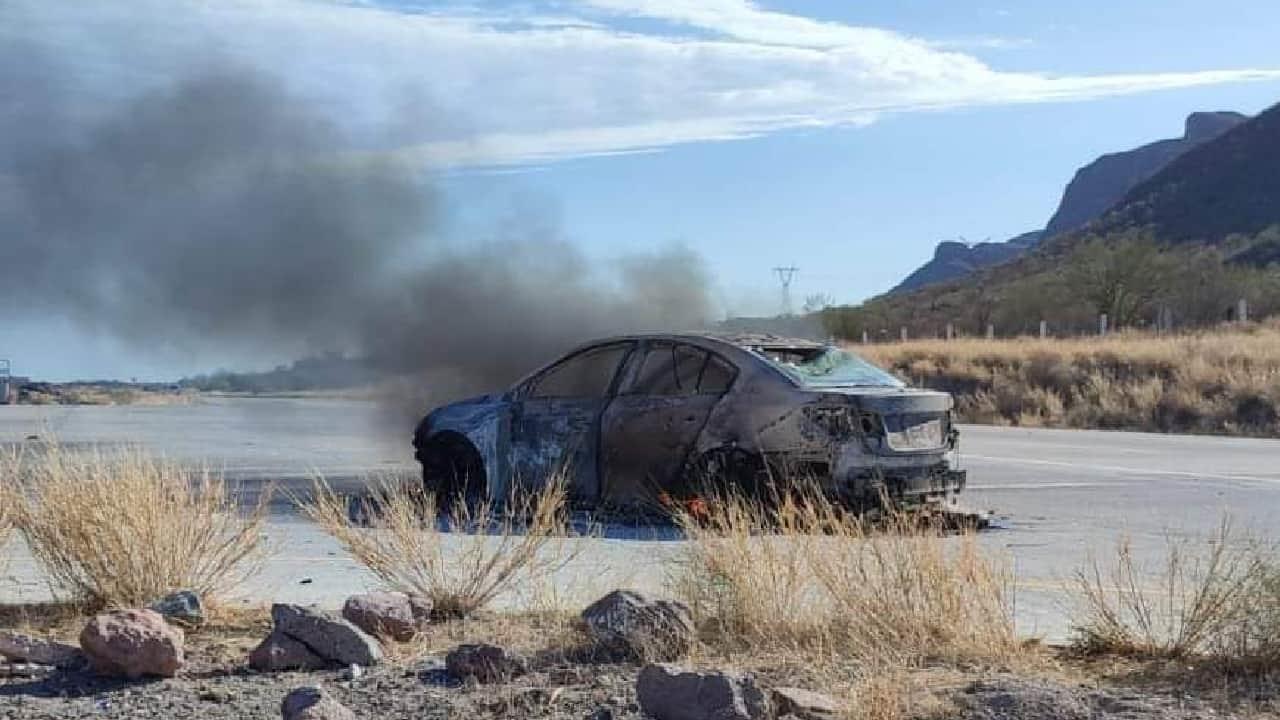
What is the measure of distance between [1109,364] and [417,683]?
3235 cm

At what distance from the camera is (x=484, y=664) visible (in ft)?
21.7

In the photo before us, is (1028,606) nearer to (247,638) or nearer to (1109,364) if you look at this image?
(247,638)

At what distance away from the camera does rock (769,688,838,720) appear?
19.1 ft

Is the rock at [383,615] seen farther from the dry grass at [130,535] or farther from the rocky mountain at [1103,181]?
the rocky mountain at [1103,181]

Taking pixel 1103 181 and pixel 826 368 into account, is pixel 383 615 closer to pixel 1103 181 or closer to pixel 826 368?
pixel 826 368

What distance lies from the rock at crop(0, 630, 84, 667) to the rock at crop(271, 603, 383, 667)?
878 mm

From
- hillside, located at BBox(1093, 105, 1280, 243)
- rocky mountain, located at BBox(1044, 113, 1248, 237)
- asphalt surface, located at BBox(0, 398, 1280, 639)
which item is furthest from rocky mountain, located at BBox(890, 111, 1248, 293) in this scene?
asphalt surface, located at BBox(0, 398, 1280, 639)

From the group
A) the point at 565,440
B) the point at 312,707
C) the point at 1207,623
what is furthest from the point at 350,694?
the point at 565,440

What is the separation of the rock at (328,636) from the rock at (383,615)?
336mm

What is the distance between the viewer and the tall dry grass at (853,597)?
6.82m

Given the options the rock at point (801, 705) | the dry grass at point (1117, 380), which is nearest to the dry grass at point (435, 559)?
the rock at point (801, 705)

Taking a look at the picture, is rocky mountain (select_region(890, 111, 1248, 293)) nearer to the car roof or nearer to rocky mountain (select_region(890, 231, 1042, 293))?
rocky mountain (select_region(890, 231, 1042, 293))

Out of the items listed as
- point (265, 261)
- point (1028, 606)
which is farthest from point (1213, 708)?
point (265, 261)

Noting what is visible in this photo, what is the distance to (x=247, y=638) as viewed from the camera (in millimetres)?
7570
